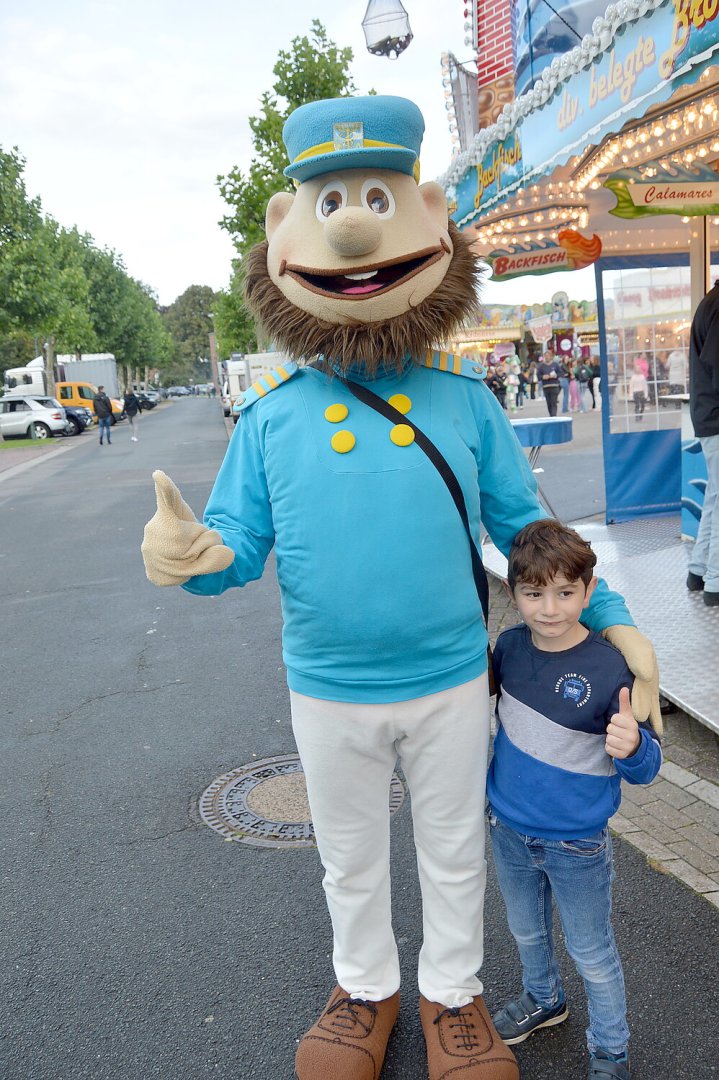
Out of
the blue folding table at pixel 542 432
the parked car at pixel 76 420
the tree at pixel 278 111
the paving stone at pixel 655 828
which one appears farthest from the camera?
the parked car at pixel 76 420

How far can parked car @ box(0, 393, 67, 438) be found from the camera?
95.1 feet

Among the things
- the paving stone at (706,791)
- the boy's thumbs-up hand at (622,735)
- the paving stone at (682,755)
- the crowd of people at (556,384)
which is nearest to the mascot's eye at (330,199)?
the boy's thumbs-up hand at (622,735)

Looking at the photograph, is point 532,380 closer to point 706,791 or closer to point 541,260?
point 541,260

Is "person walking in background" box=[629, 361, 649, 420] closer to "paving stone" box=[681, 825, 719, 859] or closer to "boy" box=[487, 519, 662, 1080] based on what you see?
"paving stone" box=[681, 825, 719, 859]

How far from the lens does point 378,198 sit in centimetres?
216

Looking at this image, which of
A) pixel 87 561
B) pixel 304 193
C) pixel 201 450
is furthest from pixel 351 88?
pixel 304 193

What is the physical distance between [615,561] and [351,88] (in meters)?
17.9

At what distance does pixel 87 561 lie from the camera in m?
8.97

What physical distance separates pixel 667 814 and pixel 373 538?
1978 mm

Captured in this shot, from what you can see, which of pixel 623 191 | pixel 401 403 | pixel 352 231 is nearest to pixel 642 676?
pixel 401 403

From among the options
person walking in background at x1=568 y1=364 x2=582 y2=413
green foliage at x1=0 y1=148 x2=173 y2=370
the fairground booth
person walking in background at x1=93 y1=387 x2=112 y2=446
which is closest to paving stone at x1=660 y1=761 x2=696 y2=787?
the fairground booth

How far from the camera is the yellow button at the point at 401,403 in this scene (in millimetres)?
2109

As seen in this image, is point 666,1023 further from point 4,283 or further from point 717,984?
point 4,283

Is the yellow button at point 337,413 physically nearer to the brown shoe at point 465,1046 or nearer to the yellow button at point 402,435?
the yellow button at point 402,435
